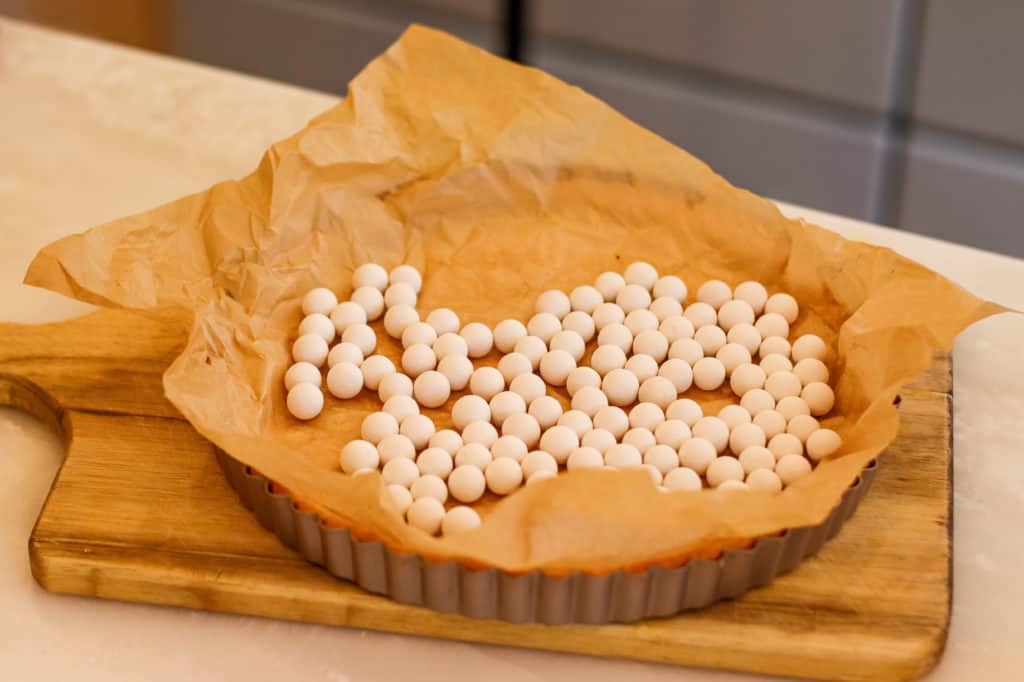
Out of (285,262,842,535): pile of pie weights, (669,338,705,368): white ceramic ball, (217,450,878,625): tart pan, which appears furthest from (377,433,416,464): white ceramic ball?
(669,338,705,368): white ceramic ball

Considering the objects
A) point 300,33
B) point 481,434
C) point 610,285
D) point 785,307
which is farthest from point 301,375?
point 300,33

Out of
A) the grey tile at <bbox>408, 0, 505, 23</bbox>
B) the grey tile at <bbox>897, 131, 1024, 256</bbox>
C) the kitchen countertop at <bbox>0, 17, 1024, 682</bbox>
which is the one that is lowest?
the grey tile at <bbox>897, 131, 1024, 256</bbox>

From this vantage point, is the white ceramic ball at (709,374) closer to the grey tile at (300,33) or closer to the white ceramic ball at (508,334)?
the white ceramic ball at (508,334)

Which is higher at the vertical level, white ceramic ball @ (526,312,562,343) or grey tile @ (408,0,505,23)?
white ceramic ball @ (526,312,562,343)

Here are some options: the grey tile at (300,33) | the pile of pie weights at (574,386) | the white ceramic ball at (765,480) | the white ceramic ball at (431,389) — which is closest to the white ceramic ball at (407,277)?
the pile of pie weights at (574,386)

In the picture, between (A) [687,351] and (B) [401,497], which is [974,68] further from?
(B) [401,497]

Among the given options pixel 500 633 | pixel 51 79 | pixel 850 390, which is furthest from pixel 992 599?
pixel 51 79

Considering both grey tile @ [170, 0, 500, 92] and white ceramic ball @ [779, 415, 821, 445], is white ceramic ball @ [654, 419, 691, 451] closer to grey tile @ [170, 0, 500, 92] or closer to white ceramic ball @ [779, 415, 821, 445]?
white ceramic ball @ [779, 415, 821, 445]
